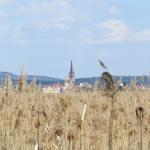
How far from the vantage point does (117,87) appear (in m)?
1.40

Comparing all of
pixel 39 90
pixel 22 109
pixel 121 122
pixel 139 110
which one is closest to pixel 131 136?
pixel 121 122

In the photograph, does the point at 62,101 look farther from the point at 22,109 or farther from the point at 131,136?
the point at 131,136

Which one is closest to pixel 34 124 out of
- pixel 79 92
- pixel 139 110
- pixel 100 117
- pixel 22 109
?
pixel 22 109

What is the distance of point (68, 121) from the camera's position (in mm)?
6512

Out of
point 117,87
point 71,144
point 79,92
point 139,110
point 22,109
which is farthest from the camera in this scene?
point 79,92

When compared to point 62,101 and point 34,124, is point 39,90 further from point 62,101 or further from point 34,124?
point 34,124

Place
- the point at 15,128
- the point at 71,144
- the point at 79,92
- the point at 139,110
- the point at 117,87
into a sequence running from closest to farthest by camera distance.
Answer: the point at 117,87 < the point at 139,110 < the point at 71,144 < the point at 15,128 < the point at 79,92

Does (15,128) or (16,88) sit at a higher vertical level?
(16,88)

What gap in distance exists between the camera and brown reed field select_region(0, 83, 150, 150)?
17.7 feet

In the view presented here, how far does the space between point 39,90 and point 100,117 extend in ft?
4.40

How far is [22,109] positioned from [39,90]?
3.36 feet

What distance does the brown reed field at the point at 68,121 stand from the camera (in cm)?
540

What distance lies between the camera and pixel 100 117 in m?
7.31

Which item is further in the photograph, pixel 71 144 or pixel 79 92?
pixel 79 92
